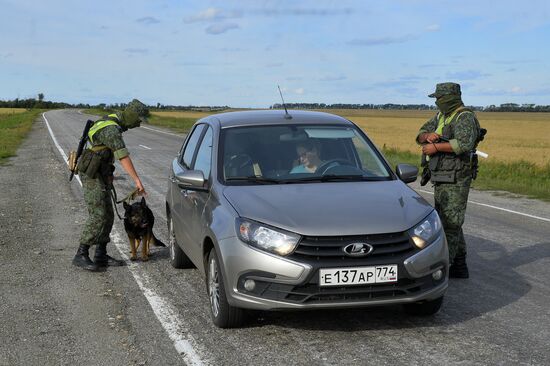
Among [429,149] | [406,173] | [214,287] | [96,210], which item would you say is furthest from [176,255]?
[429,149]

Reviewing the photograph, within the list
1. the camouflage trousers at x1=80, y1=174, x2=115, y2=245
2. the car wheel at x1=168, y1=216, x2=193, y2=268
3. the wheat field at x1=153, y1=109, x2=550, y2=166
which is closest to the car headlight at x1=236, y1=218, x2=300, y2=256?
the car wheel at x1=168, y1=216, x2=193, y2=268

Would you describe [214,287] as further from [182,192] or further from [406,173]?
[406,173]

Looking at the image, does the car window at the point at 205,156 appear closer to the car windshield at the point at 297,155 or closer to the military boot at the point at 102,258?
the car windshield at the point at 297,155

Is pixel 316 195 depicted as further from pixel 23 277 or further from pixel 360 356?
pixel 23 277

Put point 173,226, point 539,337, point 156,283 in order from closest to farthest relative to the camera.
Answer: point 539,337 → point 156,283 → point 173,226

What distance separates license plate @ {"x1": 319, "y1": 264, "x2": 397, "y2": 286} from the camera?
4.23 m

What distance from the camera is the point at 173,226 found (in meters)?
6.80

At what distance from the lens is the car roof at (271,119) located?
593 centimetres

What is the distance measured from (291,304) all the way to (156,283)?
2.27 metres

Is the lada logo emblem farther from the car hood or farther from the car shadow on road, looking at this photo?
the car shadow on road

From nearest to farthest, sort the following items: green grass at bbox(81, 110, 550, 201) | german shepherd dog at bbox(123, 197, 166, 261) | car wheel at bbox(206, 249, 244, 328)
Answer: car wheel at bbox(206, 249, 244, 328), german shepherd dog at bbox(123, 197, 166, 261), green grass at bbox(81, 110, 550, 201)

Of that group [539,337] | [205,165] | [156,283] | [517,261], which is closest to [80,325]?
[156,283]

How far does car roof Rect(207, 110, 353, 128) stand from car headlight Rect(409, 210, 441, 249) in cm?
165

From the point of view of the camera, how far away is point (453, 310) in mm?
5180
